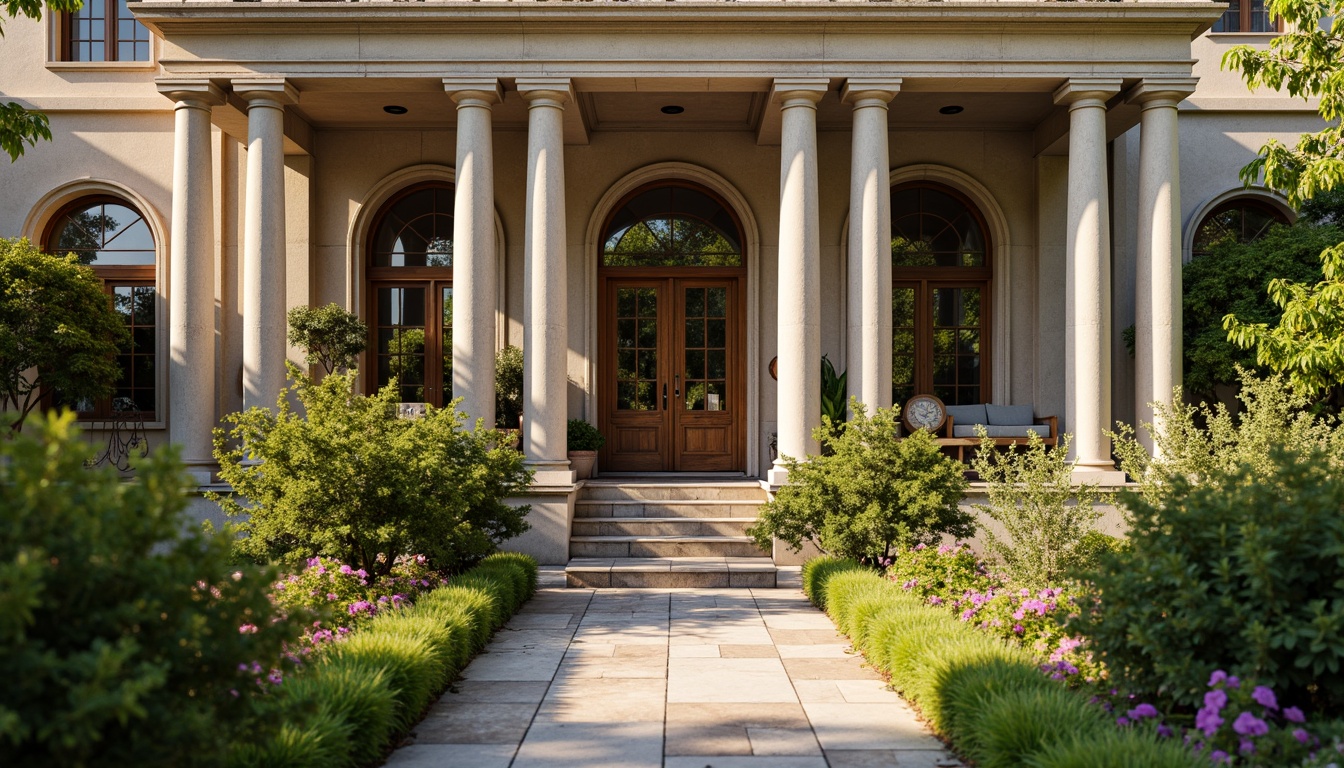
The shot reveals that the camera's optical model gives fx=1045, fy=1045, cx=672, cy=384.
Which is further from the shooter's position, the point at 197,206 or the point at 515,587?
the point at 197,206

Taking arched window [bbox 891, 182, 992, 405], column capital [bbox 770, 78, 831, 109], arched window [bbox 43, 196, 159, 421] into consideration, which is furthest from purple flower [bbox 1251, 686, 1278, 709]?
arched window [bbox 43, 196, 159, 421]

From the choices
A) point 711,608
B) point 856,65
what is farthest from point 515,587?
point 856,65

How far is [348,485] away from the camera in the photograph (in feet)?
26.6

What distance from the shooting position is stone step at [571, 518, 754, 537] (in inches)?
494

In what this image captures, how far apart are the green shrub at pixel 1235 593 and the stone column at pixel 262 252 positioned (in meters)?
10.1

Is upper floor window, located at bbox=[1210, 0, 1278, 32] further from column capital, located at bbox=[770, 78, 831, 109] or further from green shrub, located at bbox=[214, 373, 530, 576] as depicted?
green shrub, located at bbox=[214, 373, 530, 576]

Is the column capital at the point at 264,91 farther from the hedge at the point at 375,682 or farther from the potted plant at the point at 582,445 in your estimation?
the hedge at the point at 375,682

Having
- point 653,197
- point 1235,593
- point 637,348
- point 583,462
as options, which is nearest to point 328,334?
point 583,462

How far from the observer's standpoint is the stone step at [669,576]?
11.2m

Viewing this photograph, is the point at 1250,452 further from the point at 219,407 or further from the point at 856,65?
the point at 219,407

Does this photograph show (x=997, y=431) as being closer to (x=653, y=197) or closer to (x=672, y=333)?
(x=672, y=333)

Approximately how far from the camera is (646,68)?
1238cm

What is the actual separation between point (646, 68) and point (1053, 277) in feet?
22.6

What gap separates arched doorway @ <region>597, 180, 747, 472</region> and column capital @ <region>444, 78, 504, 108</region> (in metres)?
3.61
